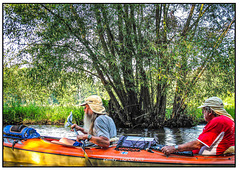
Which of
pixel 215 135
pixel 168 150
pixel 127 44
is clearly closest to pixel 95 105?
pixel 168 150

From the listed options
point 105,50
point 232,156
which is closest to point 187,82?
point 105,50

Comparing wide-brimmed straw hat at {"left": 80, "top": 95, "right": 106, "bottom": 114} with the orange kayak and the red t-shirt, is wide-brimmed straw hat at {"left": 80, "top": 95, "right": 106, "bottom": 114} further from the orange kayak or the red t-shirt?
the red t-shirt

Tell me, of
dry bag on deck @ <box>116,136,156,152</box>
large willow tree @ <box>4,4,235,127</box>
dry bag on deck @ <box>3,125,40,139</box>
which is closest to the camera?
dry bag on deck @ <box>116,136,156,152</box>

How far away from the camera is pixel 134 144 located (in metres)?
2.75

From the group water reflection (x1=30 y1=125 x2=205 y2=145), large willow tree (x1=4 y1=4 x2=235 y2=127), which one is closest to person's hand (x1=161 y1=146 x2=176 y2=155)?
large willow tree (x1=4 y1=4 x2=235 y2=127)

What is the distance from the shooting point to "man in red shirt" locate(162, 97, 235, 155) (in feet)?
7.39

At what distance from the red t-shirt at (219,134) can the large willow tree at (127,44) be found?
2526 mm

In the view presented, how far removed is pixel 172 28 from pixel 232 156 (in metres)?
4.41

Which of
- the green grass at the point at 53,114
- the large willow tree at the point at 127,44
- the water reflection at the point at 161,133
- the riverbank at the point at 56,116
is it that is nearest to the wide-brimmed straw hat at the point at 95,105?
the large willow tree at the point at 127,44

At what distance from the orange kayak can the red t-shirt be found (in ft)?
0.42

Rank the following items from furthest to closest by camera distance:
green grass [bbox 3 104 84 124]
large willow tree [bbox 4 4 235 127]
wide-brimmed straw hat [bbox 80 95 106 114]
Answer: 1. green grass [bbox 3 104 84 124]
2. large willow tree [bbox 4 4 235 127]
3. wide-brimmed straw hat [bbox 80 95 106 114]

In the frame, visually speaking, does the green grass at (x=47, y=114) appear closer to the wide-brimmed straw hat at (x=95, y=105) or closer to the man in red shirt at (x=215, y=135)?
the wide-brimmed straw hat at (x=95, y=105)
